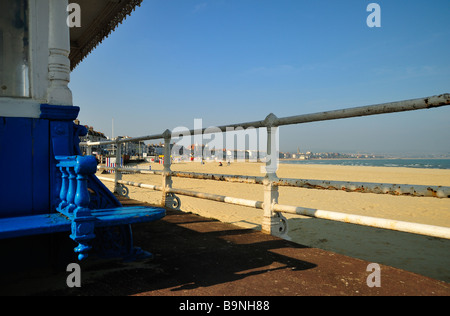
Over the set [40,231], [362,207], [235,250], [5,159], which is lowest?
[362,207]

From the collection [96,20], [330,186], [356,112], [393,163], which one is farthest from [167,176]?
[393,163]

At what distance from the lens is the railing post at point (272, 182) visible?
124 inches

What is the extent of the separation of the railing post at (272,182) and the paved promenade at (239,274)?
24cm

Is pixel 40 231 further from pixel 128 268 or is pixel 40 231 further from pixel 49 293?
pixel 128 268

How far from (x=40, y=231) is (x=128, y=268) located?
0.75 meters

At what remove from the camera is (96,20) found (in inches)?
160

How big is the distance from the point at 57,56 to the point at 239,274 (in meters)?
2.17

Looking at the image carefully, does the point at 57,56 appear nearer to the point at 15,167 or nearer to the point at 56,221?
the point at 15,167

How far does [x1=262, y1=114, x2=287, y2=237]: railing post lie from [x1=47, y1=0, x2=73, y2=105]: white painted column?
1.98 metres

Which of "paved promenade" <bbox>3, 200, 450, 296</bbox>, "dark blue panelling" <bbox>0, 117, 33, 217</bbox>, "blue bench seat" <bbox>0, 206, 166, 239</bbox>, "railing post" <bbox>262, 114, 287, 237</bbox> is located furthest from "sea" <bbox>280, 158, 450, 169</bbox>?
"dark blue panelling" <bbox>0, 117, 33, 217</bbox>

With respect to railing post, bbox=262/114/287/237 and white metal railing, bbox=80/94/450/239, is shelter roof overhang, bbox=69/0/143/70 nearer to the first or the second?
white metal railing, bbox=80/94/450/239
